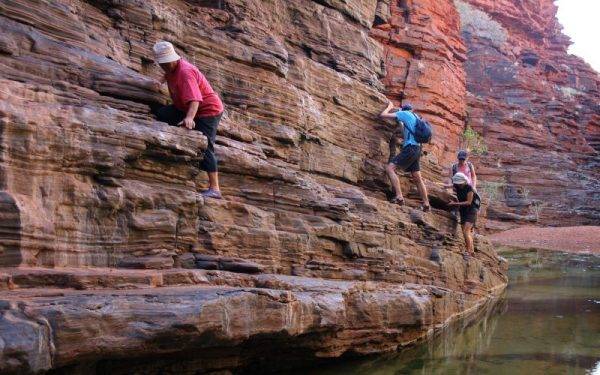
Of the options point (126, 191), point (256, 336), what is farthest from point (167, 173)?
point (256, 336)

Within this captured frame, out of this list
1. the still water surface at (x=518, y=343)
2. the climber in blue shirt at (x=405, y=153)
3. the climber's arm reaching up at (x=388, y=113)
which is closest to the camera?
the still water surface at (x=518, y=343)

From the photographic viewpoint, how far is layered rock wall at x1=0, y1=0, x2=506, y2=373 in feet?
19.5

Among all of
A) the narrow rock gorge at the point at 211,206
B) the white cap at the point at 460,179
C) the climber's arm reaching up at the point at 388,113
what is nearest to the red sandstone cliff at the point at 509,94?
the narrow rock gorge at the point at 211,206

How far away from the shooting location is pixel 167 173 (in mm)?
7766

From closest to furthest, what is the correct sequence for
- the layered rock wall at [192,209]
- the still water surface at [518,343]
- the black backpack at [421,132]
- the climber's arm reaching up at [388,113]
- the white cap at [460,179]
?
the layered rock wall at [192,209] → the still water surface at [518,343] → the black backpack at [421,132] → the climber's arm reaching up at [388,113] → the white cap at [460,179]

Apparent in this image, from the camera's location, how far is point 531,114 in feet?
141

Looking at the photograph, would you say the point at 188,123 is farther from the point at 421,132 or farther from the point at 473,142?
the point at 473,142

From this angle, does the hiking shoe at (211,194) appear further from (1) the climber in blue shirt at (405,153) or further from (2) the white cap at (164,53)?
(1) the climber in blue shirt at (405,153)

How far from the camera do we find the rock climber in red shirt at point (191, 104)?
799 cm

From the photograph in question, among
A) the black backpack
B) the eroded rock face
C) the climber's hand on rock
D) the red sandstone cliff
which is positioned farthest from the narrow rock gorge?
the eroded rock face

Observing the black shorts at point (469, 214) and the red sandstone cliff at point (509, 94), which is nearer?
the black shorts at point (469, 214)

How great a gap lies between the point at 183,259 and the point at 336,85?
6552 millimetres

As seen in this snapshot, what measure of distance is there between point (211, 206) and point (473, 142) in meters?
31.5

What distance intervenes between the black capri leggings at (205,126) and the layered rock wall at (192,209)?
237 millimetres
